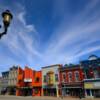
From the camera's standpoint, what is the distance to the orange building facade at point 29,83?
141 ft

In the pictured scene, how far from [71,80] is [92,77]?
5.69 metres

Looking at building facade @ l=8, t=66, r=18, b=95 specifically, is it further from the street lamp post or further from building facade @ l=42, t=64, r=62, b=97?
the street lamp post

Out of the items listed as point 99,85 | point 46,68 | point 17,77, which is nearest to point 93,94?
point 99,85

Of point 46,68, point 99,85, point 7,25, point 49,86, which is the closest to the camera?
point 7,25

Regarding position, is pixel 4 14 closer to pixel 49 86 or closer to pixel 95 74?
pixel 95 74

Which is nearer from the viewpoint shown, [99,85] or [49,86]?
[99,85]

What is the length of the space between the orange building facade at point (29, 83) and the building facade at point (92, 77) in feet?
49.5

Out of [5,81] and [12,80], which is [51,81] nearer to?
[12,80]

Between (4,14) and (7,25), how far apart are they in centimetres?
46

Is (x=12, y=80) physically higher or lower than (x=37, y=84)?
higher

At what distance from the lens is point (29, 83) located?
45.5 m

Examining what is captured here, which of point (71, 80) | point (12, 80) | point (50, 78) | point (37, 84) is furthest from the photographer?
point (12, 80)

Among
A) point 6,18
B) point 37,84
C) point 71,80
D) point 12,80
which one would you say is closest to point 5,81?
point 12,80

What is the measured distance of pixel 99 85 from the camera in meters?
30.0
